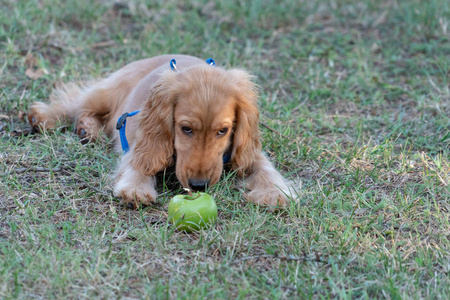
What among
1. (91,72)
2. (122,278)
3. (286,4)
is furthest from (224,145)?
(286,4)

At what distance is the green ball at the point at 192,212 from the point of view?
3.17 meters

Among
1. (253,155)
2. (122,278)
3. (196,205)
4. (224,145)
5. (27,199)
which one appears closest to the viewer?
(122,278)

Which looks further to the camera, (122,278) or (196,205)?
(196,205)

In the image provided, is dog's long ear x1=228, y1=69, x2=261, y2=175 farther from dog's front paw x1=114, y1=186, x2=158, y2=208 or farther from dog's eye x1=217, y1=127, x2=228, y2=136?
dog's front paw x1=114, y1=186, x2=158, y2=208

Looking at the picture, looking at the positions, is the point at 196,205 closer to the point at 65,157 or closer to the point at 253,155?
the point at 253,155


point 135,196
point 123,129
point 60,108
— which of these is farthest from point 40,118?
point 135,196

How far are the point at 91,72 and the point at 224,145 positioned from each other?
2.64 m

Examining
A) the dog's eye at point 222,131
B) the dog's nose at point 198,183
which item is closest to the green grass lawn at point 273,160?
the dog's nose at point 198,183

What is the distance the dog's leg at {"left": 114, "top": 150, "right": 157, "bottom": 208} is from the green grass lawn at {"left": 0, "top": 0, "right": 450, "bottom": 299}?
3.2 inches

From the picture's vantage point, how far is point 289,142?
463 cm

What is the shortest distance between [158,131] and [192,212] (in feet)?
2.98

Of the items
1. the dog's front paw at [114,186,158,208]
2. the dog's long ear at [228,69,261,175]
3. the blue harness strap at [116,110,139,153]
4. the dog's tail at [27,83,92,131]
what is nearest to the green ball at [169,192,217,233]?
the dog's front paw at [114,186,158,208]

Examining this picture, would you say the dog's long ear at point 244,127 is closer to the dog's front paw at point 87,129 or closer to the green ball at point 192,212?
the green ball at point 192,212

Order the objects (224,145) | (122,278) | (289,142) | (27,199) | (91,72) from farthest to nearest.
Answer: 1. (91,72)
2. (289,142)
3. (224,145)
4. (27,199)
5. (122,278)
